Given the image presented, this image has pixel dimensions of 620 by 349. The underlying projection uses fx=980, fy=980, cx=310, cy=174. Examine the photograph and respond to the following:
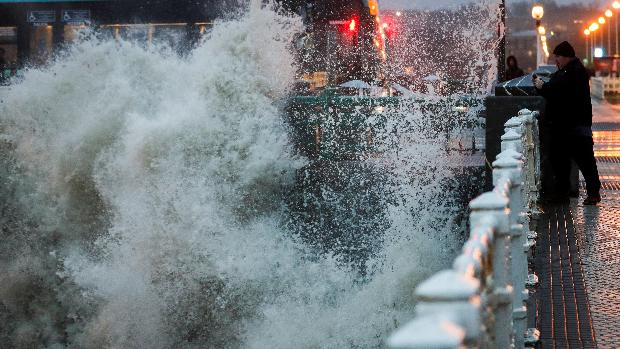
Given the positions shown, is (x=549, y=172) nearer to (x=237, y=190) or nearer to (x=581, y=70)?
(x=581, y=70)

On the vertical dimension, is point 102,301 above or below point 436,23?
below

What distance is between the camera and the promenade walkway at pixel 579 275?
18.9 feet

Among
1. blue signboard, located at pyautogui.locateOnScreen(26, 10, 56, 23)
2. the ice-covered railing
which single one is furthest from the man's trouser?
blue signboard, located at pyautogui.locateOnScreen(26, 10, 56, 23)

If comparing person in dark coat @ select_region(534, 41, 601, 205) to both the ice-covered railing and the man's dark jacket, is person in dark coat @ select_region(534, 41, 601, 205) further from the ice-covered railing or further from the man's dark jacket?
the ice-covered railing

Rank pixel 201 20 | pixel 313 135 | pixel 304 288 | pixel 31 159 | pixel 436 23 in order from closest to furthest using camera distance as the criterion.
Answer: pixel 304 288 → pixel 31 159 → pixel 313 135 → pixel 201 20 → pixel 436 23

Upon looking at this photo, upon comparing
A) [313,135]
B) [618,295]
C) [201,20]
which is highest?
[201,20]

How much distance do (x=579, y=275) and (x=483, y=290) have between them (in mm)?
4427

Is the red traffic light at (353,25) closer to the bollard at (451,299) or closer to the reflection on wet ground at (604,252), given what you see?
the reflection on wet ground at (604,252)

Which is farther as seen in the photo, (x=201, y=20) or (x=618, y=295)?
(x=201, y=20)

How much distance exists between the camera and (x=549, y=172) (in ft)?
38.9

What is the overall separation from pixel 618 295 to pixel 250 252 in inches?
225

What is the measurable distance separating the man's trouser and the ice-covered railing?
454 cm

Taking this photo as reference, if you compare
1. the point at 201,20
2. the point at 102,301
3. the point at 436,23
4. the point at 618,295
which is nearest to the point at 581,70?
the point at 618,295

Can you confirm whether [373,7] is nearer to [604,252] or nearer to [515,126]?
[515,126]
